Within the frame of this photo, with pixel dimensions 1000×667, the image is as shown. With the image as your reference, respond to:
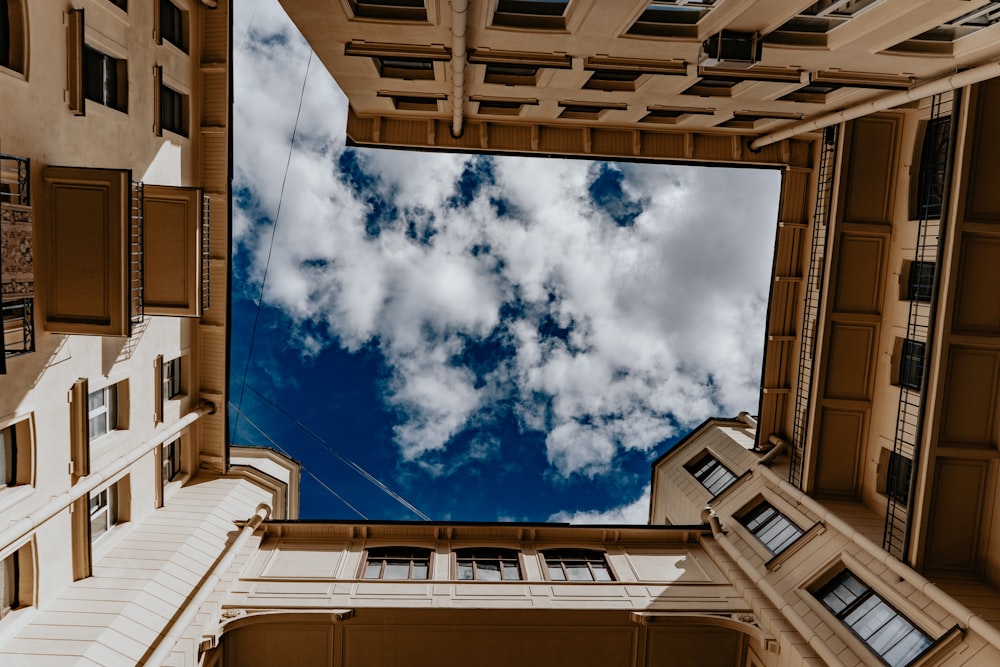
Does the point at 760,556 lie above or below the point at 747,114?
below

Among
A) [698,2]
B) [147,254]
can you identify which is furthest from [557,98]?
[147,254]

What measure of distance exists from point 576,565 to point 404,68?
55.0 feet

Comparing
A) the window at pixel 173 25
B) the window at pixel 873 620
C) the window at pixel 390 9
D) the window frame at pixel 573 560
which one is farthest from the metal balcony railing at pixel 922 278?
the window at pixel 173 25

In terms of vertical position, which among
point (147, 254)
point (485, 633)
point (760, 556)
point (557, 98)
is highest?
point (557, 98)

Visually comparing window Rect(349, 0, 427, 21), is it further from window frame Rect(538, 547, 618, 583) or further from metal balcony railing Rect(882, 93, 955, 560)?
window frame Rect(538, 547, 618, 583)

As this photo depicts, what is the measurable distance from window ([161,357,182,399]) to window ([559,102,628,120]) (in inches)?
612

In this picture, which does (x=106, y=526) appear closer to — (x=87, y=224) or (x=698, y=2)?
(x=87, y=224)

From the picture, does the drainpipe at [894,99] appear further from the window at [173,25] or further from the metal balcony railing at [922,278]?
the window at [173,25]

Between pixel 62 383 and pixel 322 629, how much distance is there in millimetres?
8568

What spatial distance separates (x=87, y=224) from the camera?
32.9ft

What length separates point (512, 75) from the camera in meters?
17.4

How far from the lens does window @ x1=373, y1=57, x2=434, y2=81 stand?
55.2ft

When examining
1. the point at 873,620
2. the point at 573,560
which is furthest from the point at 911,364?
the point at 573,560

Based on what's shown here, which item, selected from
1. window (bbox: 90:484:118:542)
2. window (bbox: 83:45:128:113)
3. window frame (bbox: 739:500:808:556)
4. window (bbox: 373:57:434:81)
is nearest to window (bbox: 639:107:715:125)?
window (bbox: 373:57:434:81)
